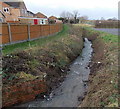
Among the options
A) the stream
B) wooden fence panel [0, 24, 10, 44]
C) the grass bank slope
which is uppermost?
wooden fence panel [0, 24, 10, 44]

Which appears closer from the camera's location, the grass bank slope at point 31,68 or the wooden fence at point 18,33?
the grass bank slope at point 31,68

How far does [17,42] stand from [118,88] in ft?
32.0

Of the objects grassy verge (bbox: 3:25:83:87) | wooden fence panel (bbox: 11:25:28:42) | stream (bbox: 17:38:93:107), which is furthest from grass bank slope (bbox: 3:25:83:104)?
wooden fence panel (bbox: 11:25:28:42)

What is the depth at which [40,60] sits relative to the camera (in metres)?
9.01

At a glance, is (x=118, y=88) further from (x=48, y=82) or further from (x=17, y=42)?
(x=17, y=42)

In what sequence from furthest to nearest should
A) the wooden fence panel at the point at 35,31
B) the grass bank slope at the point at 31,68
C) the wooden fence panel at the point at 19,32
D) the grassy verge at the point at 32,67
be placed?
the wooden fence panel at the point at 35,31 < the wooden fence panel at the point at 19,32 < the grassy verge at the point at 32,67 < the grass bank slope at the point at 31,68

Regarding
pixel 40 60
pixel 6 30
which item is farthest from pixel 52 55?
pixel 6 30

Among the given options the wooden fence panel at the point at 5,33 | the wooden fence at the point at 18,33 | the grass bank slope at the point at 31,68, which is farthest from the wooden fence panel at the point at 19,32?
the grass bank slope at the point at 31,68

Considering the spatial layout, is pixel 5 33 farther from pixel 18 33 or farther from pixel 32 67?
pixel 32 67

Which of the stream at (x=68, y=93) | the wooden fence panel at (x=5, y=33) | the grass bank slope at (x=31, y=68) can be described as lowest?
the stream at (x=68, y=93)

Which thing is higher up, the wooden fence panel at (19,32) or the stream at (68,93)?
the wooden fence panel at (19,32)

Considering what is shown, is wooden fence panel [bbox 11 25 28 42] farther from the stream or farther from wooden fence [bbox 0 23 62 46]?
the stream

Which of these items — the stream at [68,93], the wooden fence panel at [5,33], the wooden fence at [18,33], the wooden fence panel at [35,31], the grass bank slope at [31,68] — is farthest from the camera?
the wooden fence panel at [35,31]

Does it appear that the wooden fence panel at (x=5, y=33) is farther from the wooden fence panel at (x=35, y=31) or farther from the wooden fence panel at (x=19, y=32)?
the wooden fence panel at (x=35, y=31)
